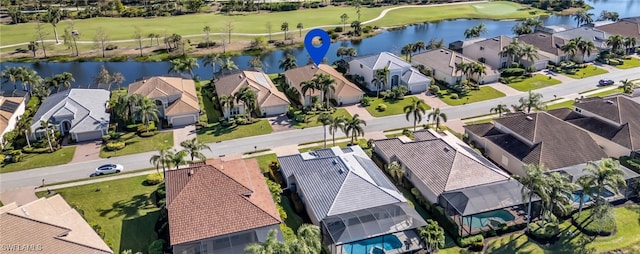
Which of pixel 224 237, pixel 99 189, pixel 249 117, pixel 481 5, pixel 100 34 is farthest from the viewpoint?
pixel 481 5

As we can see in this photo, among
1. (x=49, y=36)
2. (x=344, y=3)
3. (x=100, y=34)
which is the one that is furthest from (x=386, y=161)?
(x=344, y=3)

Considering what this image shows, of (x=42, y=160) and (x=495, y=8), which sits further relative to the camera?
(x=495, y=8)

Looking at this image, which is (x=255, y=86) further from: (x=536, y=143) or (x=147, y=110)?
(x=536, y=143)

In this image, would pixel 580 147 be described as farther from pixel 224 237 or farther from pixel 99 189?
pixel 99 189

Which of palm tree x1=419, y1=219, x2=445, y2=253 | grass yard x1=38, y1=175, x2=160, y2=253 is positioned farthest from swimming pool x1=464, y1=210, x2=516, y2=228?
grass yard x1=38, y1=175, x2=160, y2=253

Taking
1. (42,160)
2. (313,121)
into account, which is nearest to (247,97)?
(313,121)

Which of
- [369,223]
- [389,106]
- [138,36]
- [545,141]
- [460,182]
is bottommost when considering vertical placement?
[369,223]

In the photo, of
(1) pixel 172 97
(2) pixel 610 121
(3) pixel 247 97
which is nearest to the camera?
(2) pixel 610 121
